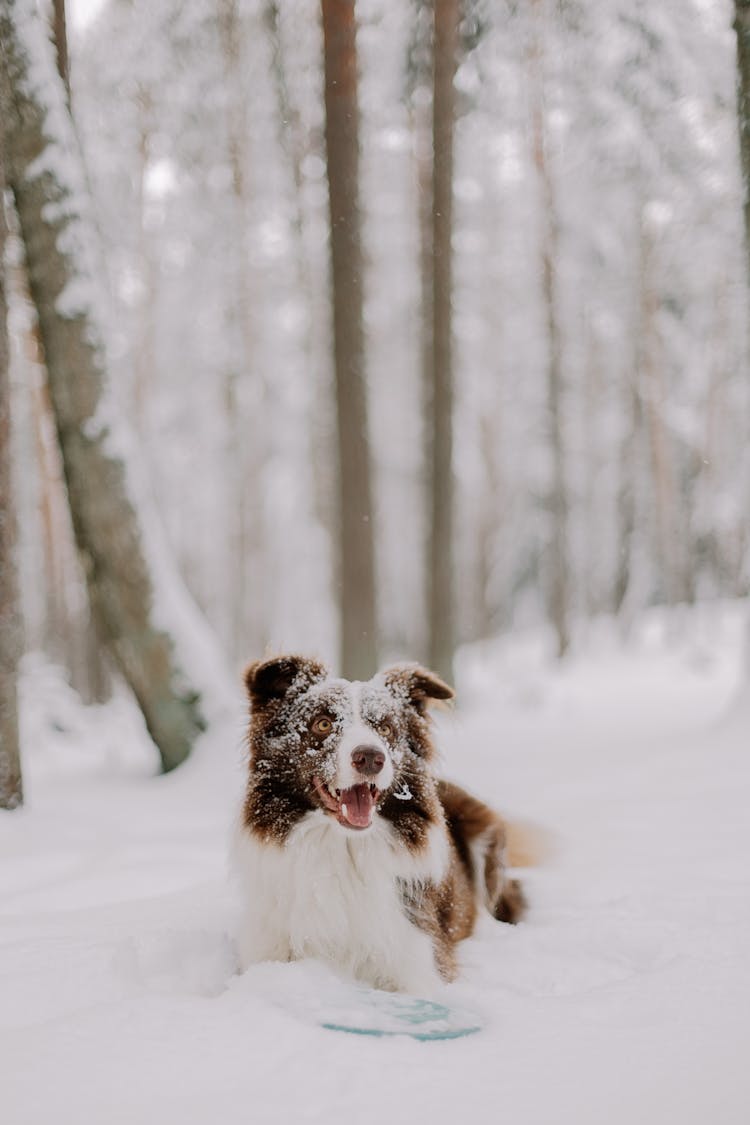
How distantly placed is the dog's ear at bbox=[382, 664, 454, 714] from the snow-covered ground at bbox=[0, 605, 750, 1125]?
76 cm

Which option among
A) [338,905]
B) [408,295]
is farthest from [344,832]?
[408,295]

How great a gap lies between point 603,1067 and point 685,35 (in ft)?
32.0

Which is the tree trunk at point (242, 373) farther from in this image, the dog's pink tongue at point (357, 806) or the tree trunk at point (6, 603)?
the dog's pink tongue at point (357, 806)

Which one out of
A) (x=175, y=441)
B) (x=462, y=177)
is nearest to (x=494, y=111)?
(x=462, y=177)

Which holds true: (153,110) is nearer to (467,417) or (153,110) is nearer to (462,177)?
(462,177)

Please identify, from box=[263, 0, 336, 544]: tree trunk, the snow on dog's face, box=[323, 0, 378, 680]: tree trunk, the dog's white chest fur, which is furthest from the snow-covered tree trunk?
box=[263, 0, 336, 544]: tree trunk

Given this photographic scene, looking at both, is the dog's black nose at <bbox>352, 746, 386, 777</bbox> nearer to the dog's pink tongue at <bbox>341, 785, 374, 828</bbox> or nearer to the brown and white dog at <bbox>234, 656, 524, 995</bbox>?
the brown and white dog at <bbox>234, 656, 524, 995</bbox>

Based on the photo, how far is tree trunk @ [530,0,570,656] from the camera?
1487cm

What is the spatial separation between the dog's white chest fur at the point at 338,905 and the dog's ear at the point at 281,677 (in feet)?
1.72

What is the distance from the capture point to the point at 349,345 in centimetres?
906

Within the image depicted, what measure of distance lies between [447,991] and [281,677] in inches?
53.2

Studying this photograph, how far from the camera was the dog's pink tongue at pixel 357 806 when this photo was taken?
3359 mm

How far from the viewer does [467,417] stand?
2316 cm

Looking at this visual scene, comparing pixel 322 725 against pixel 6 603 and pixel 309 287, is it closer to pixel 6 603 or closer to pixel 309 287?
pixel 6 603
